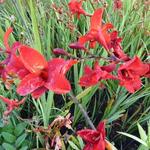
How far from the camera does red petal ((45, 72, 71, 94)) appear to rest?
0.64 meters

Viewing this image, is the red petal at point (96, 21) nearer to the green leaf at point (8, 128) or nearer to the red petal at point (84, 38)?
the red petal at point (84, 38)

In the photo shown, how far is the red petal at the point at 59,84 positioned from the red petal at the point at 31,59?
43mm

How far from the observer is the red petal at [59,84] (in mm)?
639

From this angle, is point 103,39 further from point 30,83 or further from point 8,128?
point 8,128

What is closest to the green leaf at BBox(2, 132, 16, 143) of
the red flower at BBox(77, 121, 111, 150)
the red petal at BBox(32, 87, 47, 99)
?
the red flower at BBox(77, 121, 111, 150)

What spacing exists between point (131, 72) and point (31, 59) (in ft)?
0.70

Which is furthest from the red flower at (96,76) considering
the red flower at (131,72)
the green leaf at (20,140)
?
the green leaf at (20,140)

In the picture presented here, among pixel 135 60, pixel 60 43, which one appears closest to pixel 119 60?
pixel 135 60

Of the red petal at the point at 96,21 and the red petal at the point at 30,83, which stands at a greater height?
the red petal at the point at 96,21

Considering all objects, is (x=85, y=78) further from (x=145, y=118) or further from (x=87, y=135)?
(x=145, y=118)

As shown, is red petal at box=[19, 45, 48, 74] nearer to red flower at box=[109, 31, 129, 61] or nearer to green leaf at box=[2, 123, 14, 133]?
red flower at box=[109, 31, 129, 61]

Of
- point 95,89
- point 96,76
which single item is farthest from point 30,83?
point 95,89

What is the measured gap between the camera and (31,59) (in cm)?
67

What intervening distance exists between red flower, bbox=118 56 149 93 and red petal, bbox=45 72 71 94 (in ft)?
A: 0.41
